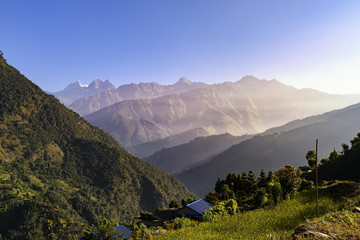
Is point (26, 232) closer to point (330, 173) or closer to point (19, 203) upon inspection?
point (19, 203)

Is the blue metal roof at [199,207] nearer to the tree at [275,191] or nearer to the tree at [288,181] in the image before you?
the tree at [288,181]

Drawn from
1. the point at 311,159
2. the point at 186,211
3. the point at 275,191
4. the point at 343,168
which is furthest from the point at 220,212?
the point at 311,159

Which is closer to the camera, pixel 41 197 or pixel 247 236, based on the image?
pixel 247 236

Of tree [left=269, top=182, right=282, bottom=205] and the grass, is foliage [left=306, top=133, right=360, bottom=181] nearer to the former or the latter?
tree [left=269, top=182, right=282, bottom=205]

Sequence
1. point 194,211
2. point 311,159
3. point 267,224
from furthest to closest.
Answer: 1. point 311,159
2. point 194,211
3. point 267,224

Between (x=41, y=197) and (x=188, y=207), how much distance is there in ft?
548

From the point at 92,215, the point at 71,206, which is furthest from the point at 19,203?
the point at 92,215

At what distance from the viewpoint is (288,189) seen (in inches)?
1070

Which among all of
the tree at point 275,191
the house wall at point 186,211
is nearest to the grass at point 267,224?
the tree at point 275,191

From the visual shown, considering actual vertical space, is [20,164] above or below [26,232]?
above

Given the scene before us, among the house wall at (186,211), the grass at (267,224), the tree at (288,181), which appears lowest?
the house wall at (186,211)

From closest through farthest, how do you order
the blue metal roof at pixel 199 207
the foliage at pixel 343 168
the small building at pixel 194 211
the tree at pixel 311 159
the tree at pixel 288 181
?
the tree at pixel 288 181
the small building at pixel 194 211
the blue metal roof at pixel 199 207
the foliage at pixel 343 168
the tree at pixel 311 159

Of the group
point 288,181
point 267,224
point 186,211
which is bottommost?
point 186,211

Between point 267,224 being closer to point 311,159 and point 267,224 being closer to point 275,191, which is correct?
point 275,191
